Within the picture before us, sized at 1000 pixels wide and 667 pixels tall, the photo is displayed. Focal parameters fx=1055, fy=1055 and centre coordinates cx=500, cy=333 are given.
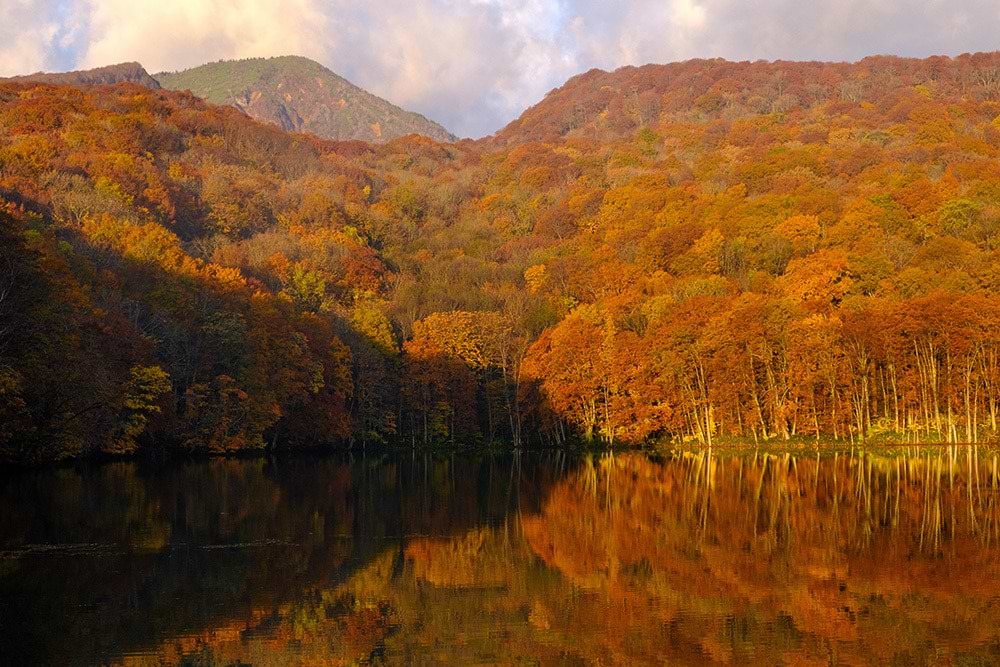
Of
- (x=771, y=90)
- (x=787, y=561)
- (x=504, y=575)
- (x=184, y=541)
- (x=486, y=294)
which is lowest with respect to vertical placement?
(x=504, y=575)

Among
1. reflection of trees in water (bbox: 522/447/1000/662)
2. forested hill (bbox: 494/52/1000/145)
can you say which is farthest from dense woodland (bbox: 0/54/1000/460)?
forested hill (bbox: 494/52/1000/145)

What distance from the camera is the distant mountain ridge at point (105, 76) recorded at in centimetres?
16338

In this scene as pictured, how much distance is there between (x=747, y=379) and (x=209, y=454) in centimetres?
3231

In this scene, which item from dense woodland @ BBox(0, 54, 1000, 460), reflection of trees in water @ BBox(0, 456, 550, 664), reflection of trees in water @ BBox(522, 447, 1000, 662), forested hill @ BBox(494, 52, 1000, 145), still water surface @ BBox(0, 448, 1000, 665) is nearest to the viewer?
still water surface @ BBox(0, 448, 1000, 665)

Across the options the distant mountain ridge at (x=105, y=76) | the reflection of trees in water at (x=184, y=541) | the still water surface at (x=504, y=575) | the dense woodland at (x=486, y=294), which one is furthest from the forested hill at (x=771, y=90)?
the still water surface at (x=504, y=575)

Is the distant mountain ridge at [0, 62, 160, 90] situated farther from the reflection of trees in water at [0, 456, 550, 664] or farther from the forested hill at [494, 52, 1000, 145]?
the reflection of trees in water at [0, 456, 550, 664]

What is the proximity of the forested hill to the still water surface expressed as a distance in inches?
5409

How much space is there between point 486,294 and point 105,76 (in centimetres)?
11819

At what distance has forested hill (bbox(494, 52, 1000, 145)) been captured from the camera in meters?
161

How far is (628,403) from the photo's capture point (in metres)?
68.8

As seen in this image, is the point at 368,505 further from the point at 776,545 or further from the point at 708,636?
the point at 708,636

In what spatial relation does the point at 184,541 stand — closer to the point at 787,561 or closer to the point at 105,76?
the point at 787,561

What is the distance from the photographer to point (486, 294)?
88.4m

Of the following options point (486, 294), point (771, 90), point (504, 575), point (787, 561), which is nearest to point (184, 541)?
point (504, 575)
